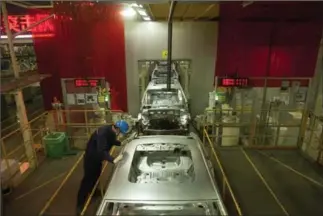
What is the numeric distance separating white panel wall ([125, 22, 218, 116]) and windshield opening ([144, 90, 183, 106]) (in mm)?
2373

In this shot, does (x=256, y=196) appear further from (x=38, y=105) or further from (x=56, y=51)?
(x=38, y=105)

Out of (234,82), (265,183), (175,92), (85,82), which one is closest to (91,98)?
(85,82)

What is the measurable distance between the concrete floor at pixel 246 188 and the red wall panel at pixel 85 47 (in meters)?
4.14

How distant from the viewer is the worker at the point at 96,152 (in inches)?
194

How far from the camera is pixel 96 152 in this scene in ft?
16.6

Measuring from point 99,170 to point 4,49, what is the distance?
1075cm

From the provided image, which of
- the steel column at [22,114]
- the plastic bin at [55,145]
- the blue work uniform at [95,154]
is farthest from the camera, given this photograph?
the plastic bin at [55,145]

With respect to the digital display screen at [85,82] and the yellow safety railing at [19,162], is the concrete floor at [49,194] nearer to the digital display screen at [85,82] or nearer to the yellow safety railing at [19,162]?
the yellow safety railing at [19,162]

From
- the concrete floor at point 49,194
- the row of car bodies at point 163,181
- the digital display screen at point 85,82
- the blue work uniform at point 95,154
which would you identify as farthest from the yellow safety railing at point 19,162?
the row of car bodies at point 163,181

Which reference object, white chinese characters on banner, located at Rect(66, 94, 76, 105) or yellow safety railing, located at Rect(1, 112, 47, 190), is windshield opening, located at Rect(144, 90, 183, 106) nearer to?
white chinese characters on banner, located at Rect(66, 94, 76, 105)

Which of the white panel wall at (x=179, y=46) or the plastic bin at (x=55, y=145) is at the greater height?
the white panel wall at (x=179, y=46)

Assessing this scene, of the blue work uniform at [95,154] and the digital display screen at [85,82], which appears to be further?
the digital display screen at [85,82]

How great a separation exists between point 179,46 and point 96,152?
23.5ft

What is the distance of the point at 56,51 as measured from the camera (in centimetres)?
1001
